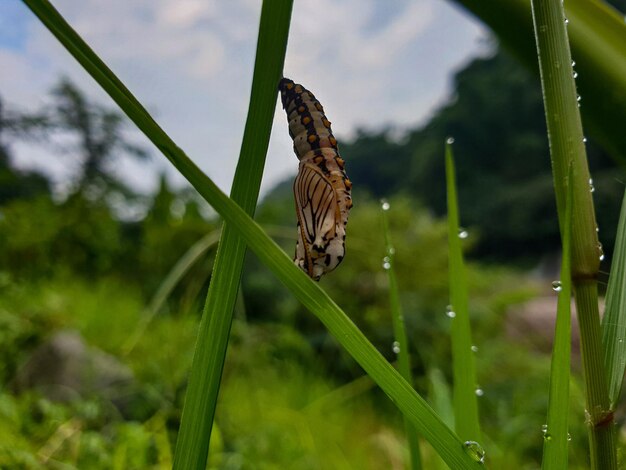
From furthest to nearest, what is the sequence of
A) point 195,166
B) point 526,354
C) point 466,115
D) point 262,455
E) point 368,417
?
point 466,115, point 526,354, point 368,417, point 262,455, point 195,166

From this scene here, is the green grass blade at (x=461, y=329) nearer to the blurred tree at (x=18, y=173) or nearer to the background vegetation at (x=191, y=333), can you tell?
the background vegetation at (x=191, y=333)

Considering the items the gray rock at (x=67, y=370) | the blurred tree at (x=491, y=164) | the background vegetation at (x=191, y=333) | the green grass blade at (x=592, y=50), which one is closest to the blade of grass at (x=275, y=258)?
the green grass blade at (x=592, y=50)

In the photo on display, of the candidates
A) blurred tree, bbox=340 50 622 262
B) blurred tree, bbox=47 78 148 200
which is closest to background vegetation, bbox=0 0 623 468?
blurred tree, bbox=47 78 148 200

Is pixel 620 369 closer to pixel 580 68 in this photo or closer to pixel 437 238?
pixel 580 68

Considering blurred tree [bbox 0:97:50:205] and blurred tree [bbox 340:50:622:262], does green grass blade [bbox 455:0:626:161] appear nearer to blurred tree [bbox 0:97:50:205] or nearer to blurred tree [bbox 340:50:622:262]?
blurred tree [bbox 0:97:50:205]

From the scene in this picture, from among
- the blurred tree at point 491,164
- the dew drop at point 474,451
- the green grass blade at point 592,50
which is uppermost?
the blurred tree at point 491,164

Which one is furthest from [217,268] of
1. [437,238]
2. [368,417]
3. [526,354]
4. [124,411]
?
[437,238]
